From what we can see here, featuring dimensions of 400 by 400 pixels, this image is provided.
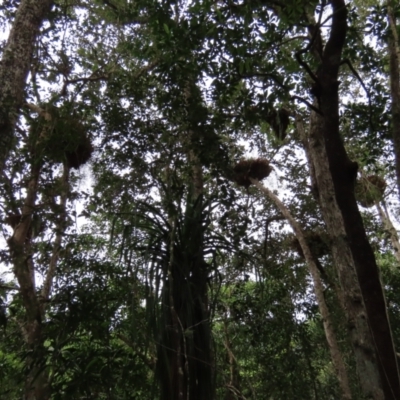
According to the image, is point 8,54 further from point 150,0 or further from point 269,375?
point 269,375

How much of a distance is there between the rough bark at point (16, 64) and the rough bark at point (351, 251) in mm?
1764

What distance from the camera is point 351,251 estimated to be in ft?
7.93

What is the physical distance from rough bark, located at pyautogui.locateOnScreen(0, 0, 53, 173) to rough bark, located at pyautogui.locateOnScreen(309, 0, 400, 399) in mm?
1764

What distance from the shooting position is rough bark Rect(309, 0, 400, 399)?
223cm

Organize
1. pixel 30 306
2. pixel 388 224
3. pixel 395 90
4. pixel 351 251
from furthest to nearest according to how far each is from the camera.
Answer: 1. pixel 388 224
2. pixel 395 90
3. pixel 30 306
4. pixel 351 251

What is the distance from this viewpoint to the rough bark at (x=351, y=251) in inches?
87.8

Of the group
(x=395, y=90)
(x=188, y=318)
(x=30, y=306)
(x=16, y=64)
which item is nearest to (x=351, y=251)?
(x=188, y=318)

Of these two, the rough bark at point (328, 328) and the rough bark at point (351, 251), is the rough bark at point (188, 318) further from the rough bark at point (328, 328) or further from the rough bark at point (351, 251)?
the rough bark at point (328, 328)

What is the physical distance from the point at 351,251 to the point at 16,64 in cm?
221

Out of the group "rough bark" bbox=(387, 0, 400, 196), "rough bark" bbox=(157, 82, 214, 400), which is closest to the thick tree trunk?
"rough bark" bbox=(157, 82, 214, 400)

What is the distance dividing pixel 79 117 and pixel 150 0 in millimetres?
1127

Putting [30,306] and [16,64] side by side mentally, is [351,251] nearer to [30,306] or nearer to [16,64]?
[30,306]

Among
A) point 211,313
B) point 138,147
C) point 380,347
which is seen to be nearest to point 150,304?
point 211,313

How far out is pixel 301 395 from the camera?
537 centimetres
